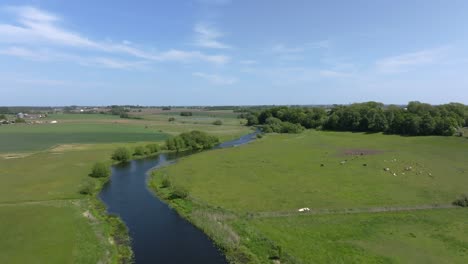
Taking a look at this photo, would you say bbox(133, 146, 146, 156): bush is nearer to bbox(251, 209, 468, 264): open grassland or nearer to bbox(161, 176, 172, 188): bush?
bbox(161, 176, 172, 188): bush

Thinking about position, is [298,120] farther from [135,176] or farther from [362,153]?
[135,176]

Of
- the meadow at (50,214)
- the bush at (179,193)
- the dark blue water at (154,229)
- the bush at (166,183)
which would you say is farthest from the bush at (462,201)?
the meadow at (50,214)

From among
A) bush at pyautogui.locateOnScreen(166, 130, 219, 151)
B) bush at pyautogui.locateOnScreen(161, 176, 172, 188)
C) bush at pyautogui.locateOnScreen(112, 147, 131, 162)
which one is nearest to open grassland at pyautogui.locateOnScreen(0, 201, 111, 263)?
bush at pyautogui.locateOnScreen(161, 176, 172, 188)

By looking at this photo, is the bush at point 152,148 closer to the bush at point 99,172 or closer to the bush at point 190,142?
the bush at point 190,142

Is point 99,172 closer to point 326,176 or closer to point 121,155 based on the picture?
point 121,155

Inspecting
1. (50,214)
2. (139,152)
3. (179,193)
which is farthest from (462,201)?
(139,152)

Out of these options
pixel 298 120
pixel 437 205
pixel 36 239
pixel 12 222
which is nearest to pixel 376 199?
pixel 437 205
